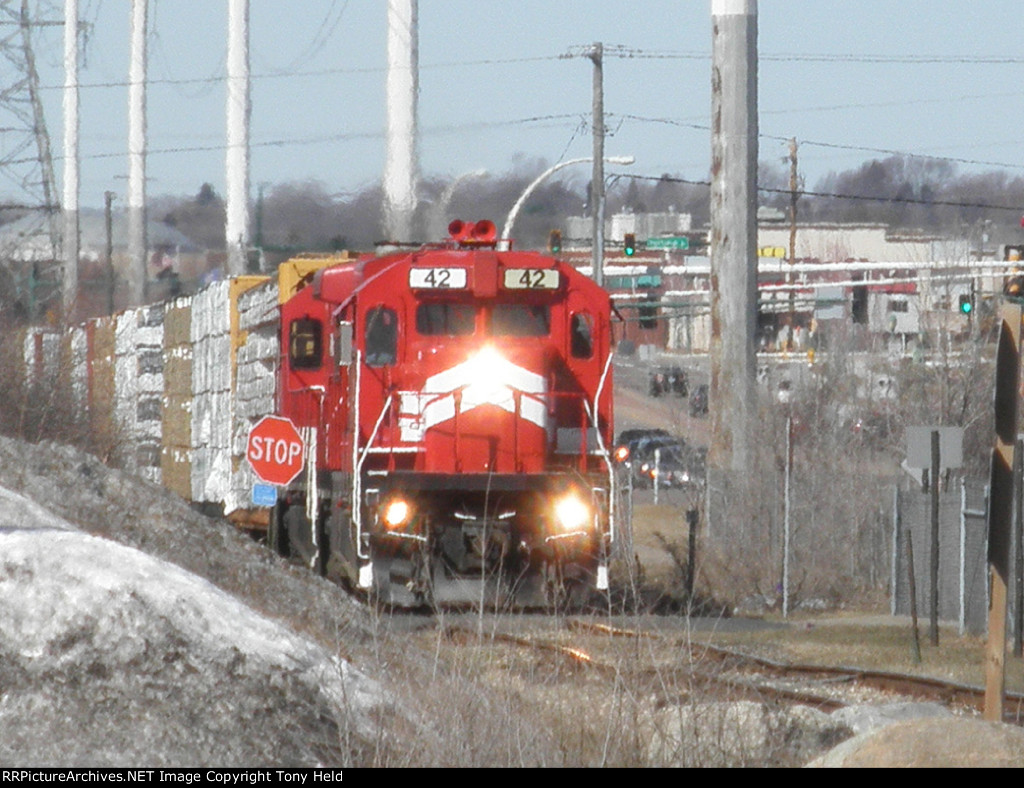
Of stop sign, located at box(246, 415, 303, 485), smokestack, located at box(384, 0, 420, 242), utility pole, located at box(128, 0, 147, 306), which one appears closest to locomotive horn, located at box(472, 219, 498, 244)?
stop sign, located at box(246, 415, 303, 485)

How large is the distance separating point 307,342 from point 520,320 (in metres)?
2.65

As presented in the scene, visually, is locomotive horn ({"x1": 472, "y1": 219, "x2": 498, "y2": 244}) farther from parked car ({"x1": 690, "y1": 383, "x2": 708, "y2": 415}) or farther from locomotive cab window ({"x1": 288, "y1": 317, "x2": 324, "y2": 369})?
parked car ({"x1": 690, "y1": 383, "x2": 708, "y2": 415})

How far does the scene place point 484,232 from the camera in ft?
56.3

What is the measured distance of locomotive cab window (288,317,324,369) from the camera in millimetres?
17984

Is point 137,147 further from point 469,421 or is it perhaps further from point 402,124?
point 469,421

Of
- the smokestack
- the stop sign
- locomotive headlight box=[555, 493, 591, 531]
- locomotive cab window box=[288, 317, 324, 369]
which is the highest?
the smokestack

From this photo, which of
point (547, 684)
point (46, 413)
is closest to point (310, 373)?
point (46, 413)

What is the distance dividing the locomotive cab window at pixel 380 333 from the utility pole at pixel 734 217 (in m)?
6.05

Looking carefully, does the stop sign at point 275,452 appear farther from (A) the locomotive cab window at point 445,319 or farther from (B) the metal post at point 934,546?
(B) the metal post at point 934,546

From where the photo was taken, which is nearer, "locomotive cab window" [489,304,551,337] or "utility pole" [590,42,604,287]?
"locomotive cab window" [489,304,551,337]

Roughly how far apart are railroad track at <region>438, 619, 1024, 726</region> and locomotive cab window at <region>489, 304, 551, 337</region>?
333 centimetres

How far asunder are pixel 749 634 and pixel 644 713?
31.4ft

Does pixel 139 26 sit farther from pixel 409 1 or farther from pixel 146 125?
pixel 409 1

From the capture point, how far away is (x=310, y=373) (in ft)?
61.1
